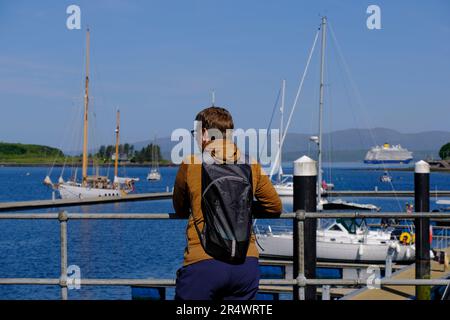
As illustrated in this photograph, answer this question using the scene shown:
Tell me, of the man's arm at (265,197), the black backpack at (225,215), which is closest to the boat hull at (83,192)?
the man's arm at (265,197)

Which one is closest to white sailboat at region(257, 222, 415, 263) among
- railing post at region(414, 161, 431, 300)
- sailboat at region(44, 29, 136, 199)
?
railing post at region(414, 161, 431, 300)

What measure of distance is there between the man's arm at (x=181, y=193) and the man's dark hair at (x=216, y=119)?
1.06 feet

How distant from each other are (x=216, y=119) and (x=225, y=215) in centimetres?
66

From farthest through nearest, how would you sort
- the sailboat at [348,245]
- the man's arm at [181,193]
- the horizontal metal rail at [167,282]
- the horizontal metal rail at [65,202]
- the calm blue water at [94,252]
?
the horizontal metal rail at [65,202], the sailboat at [348,245], the calm blue water at [94,252], the horizontal metal rail at [167,282], the man's arm at [181,193]

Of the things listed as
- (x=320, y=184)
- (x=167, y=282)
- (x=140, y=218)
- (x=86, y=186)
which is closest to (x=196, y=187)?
(x=140, y=218)

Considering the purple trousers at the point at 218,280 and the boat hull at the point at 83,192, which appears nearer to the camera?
the purple trousers at the point at 218,280

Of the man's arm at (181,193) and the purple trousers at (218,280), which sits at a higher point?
the man's arm at (181,193)

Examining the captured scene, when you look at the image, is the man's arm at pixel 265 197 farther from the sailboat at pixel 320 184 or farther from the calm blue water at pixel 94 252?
the sailboat at pixel 320 184

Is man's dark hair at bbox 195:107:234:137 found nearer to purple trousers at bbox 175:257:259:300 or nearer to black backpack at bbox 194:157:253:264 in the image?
black backpack at bbox 194:157:253:264

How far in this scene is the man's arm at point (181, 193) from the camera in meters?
4.90

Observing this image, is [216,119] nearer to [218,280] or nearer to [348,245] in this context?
[218,280]

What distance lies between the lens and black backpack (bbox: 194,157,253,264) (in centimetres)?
467
